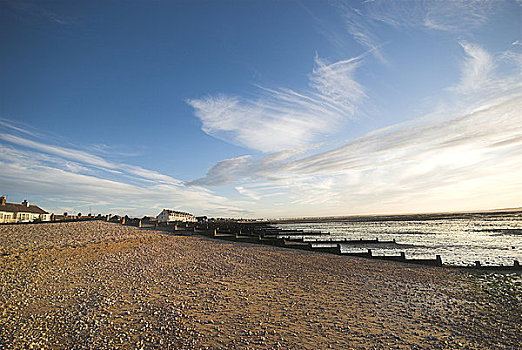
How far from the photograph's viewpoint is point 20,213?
50719 mm

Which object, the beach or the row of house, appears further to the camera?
the row of house

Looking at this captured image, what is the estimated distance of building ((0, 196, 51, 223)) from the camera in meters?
46.1

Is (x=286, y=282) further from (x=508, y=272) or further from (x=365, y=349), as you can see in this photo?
(x=508, y=272)

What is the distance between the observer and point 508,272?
647 inches

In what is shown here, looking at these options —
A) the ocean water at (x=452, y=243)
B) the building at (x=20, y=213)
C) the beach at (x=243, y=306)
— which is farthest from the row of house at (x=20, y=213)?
the ocean water at (x=452, y=243)

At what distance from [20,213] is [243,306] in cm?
6275

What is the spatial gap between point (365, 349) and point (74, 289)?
11.8m

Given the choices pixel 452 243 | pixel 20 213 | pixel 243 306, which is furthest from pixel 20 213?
pixel 452 243

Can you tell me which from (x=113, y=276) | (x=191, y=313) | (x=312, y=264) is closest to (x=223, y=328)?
(x=191, y=313)

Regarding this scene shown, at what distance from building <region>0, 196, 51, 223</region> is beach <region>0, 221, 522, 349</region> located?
41.4 m

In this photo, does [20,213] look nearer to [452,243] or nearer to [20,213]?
[20,213]

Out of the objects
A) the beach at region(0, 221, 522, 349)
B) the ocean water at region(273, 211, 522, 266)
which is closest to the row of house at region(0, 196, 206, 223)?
the beach at region(0, 221, 522, 349)

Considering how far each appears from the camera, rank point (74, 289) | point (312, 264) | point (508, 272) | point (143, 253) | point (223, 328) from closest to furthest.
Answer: point (223, 328), point (74, 289), point (508, 272), point (312, 264), point (143, 253)

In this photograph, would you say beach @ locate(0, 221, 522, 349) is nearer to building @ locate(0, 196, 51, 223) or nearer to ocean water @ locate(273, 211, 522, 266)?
ocean water @ locate(273, 211, 522, 266)
